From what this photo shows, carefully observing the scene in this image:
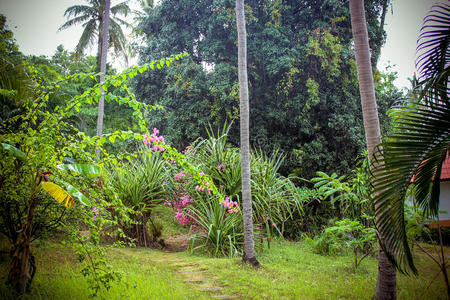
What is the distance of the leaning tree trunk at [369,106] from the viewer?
3.07m

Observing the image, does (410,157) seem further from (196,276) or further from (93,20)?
(93,20)

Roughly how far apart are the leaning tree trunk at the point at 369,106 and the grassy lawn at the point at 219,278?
1.55ft

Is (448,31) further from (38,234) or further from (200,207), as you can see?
(200,207)

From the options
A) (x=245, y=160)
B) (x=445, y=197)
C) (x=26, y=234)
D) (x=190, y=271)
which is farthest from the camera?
(x=445, y=197)

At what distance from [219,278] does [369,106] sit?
2.93 metres

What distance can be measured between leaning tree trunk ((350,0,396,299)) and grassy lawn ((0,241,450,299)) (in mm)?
473

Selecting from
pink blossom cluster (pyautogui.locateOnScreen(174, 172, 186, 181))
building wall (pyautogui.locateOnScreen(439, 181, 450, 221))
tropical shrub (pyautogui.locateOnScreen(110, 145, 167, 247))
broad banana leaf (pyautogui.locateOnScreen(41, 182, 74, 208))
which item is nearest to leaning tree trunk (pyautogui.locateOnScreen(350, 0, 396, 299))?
broad banana leaf (pyautogui.locateOnScreen(41, 182, 74, 208))

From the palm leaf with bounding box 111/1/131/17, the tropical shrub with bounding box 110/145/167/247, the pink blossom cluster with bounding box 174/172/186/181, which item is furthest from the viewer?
the palm leaf with bounding box 111/1/131/17

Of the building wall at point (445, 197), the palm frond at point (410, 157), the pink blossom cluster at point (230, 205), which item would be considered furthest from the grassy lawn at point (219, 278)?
the building wall at point (445, 197)

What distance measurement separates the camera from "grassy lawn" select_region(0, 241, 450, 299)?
131 inches

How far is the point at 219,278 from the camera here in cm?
399

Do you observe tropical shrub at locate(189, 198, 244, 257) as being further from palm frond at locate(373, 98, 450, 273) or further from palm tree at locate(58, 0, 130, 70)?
palm tree at locate(58, 0, 130, 70)

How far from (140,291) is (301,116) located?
7.62 metres

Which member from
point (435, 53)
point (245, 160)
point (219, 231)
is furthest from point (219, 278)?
point (435, 53)
